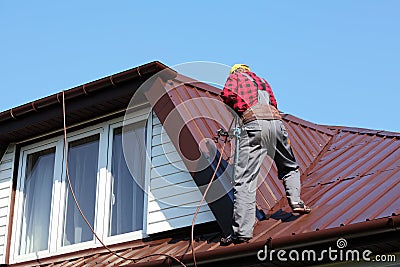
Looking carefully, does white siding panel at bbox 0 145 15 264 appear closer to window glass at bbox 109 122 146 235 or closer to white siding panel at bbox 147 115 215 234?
window glass at bbox 109 122 146 235

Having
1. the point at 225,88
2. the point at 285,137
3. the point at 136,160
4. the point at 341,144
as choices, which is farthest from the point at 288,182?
the point at 341,144

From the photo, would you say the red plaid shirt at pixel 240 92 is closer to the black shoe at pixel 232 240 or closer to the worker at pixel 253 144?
the worker at pixel 253 144

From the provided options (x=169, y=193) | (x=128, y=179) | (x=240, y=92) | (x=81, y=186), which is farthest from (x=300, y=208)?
(x=81, y=186)

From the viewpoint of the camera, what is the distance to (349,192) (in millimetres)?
8570

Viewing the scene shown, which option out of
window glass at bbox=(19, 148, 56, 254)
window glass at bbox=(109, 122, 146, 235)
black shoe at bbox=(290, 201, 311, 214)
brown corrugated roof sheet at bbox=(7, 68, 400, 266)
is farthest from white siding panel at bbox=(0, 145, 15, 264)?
black shoe at bbox=(290, 201, 311, 214)

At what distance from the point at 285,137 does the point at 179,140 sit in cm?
128

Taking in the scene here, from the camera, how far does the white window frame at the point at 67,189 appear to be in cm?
977

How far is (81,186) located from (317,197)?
3.31 meters

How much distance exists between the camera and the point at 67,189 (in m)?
10.6

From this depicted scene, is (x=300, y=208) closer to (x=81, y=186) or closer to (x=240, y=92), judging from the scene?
(x=240, y=92)

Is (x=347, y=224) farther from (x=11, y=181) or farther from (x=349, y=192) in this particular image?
(x=11, y=181)

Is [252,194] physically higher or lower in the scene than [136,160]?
lower

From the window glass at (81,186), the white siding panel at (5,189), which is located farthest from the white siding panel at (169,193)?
the white siding panel at (5,189)

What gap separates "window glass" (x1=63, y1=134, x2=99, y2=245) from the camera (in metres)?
10.2
